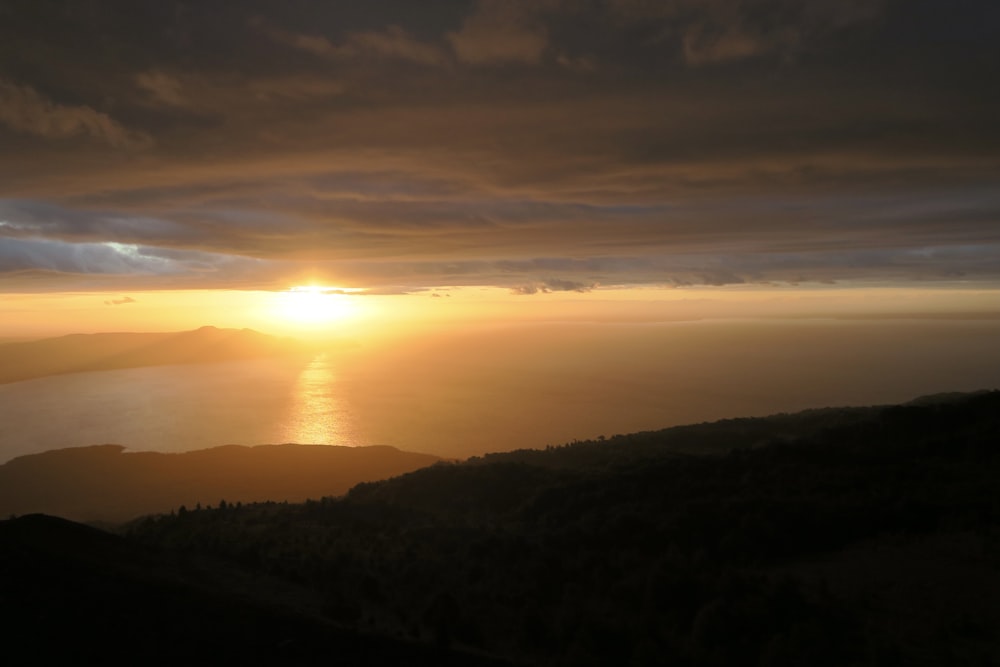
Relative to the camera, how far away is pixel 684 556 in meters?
13.6

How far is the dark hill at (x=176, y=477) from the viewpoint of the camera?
188ft

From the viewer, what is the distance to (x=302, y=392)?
17425 centimetres

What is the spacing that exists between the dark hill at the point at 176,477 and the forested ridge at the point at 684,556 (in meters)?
35.2

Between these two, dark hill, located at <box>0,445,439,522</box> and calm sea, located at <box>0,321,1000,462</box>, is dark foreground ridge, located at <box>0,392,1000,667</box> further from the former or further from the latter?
calm sea, located at <box>0,321,1000,462</box>

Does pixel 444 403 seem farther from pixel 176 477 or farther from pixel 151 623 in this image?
pixel 151 623

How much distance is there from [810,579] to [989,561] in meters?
3.28

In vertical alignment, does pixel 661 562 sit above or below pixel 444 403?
above

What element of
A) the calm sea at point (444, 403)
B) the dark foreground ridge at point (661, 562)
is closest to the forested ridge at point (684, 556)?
the dark foreground ridge at point (661, 562)

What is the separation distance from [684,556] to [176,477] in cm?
6803

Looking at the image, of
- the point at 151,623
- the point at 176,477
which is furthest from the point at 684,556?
the point at 176,477

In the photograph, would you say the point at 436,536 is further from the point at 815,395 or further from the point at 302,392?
the point at 302,392

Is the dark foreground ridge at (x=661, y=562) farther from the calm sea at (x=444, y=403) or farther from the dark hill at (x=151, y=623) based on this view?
the calm sea at (x=444, y=403)

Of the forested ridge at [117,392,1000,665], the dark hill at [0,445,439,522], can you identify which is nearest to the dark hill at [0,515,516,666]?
the forested ridge at [117,392,1000,665]

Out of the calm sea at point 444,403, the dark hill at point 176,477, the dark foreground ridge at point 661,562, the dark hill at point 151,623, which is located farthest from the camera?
the calm sea at point 444,403
